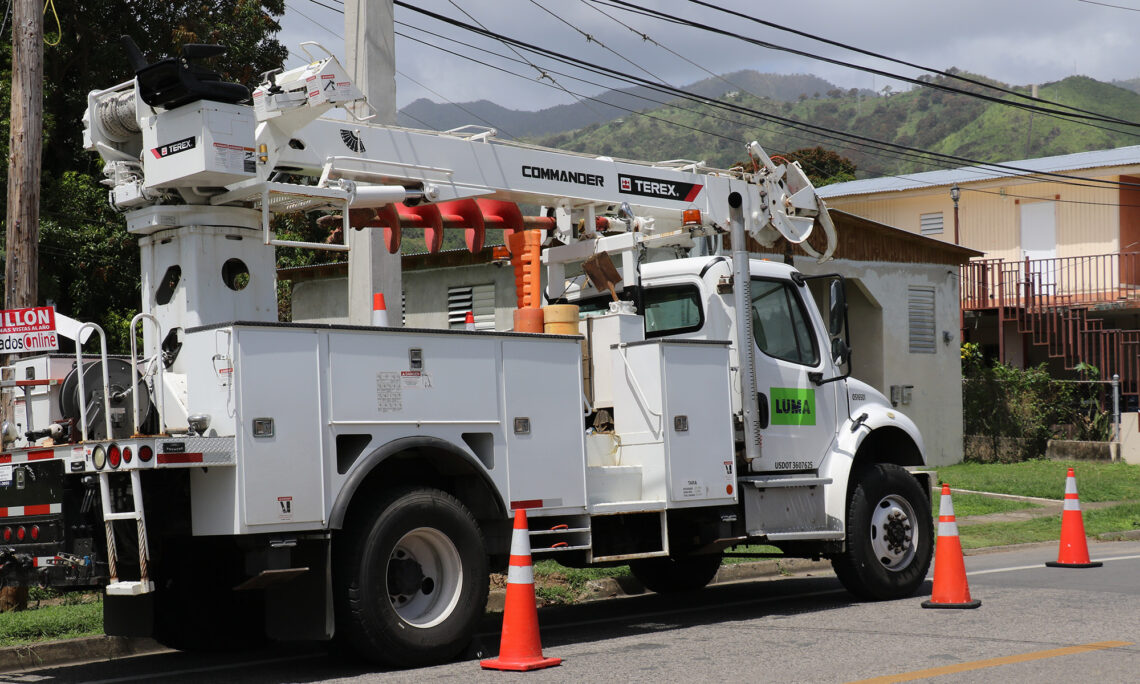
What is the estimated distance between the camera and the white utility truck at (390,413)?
24.7 ft

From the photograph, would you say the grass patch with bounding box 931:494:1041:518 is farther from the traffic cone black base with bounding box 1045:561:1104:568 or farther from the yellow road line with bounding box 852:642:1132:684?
the yellow road line with bounding box 852:642:1132:684

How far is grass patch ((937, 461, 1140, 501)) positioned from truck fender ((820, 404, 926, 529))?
7.65 m

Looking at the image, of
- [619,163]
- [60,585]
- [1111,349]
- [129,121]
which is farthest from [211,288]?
[1111,349]

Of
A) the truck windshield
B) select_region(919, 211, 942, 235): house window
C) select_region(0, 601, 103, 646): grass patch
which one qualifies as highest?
select_region(919, 211, 942, 235): house window

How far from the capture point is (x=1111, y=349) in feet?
96.9

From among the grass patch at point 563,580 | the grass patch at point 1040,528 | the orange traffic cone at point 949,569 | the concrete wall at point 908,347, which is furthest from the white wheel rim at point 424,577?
the concrete wall at point 908,347

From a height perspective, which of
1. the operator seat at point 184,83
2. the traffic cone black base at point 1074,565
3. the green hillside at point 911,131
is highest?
the green hillside at point 911,131

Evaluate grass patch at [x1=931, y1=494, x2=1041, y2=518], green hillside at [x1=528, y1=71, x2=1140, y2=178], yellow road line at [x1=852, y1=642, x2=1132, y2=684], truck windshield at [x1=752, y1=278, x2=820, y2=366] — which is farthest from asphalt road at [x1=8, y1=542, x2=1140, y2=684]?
green hillside at [x1=528, y1=71, x2=1140, y2=178]

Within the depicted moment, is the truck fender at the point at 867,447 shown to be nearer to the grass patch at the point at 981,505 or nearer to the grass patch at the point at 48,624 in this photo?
the grass patch at the point at 48,624

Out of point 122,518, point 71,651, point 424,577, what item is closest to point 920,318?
point 424,577

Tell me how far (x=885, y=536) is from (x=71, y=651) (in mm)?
6320

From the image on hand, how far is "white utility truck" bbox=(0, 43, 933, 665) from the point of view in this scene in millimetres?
7523

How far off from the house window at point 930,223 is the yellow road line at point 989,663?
98.3ft

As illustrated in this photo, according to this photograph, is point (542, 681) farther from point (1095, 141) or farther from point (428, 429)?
point (1095, 141)
